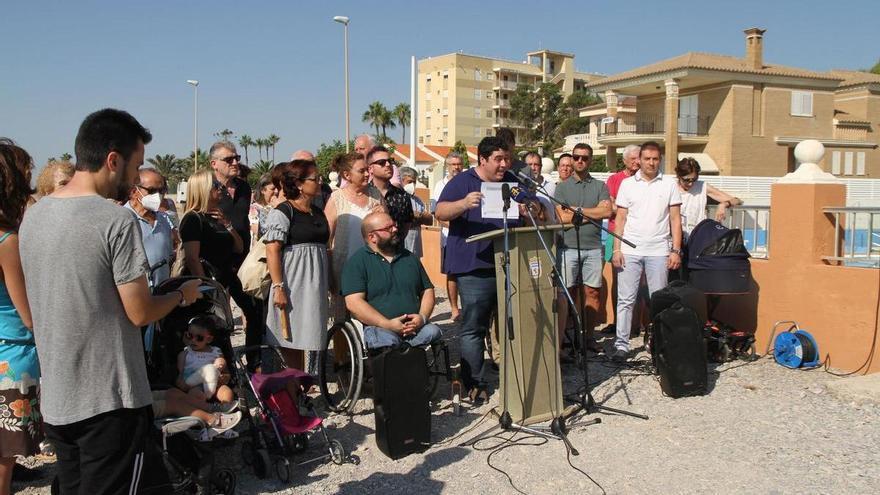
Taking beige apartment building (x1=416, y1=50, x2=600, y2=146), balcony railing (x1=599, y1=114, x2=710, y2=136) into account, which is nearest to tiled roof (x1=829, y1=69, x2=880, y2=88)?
balcony railing (x1=599, y1=114, x2=710, y2=136)

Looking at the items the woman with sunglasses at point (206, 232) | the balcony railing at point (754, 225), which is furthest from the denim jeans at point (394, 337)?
the balcony railing at point (754, 225)

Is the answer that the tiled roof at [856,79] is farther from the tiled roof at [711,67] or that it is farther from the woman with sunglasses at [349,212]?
the woman with sunglasses at [349,212]

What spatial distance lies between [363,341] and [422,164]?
62.6 metres

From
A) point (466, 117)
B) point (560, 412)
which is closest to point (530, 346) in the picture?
point (560, 412)

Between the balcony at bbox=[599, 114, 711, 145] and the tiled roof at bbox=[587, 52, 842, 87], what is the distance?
9.65 feet

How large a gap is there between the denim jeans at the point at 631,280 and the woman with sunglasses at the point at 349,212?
2.43 metres

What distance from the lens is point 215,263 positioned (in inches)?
244

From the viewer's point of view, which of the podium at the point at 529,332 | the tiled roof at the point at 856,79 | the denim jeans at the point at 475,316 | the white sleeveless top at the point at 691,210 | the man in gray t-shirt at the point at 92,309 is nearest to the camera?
the man in gray t-shirt at the point at 92,309

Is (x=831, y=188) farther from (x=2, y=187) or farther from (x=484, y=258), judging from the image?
(x=2, y=187)

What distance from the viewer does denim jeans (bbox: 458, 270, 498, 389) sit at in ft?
18.6

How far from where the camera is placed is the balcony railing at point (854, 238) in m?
→ 6.64

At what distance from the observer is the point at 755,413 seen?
547cm

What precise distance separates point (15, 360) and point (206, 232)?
2611 mm

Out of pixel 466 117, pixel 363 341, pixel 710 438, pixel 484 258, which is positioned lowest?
pixel 710 438
